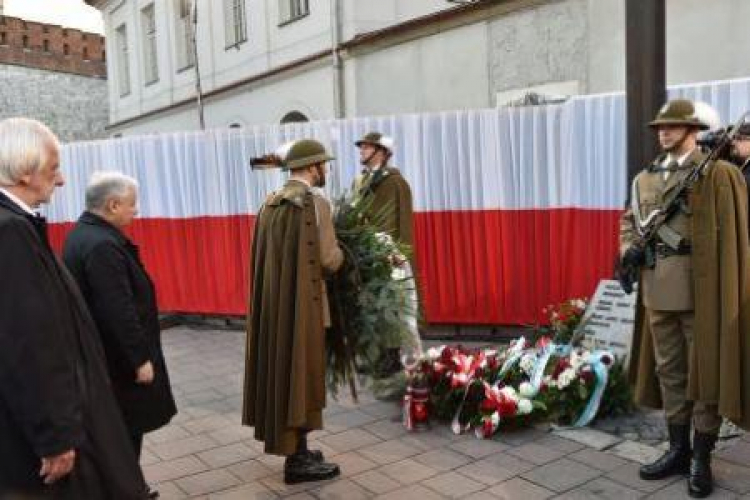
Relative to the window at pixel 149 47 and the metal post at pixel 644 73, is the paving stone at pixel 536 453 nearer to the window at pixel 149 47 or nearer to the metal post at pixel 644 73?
the metal post at pixel 644 73

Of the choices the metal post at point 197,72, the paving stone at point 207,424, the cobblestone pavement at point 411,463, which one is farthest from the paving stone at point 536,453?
the metal post at point 197,72

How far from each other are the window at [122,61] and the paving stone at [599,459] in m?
25.1

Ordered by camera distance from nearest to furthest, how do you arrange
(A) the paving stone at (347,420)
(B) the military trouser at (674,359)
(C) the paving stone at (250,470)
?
(B) the military trouser at (674,359) → (C) the paving stone at (250,470) → (A) the paving stone at (347,420)

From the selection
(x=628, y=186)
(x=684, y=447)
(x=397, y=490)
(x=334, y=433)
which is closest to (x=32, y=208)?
(x=397, y=490)

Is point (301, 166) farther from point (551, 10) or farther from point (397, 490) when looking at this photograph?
point (551, 10)

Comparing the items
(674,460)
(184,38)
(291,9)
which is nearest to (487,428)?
(674,460)

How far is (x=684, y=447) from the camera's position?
3.89 m

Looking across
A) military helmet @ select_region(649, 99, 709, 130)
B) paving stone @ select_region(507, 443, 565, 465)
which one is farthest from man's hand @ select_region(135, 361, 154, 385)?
military helmet @ select_region(649, 99, 709, 130)

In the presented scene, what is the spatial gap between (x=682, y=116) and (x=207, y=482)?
3156 mm

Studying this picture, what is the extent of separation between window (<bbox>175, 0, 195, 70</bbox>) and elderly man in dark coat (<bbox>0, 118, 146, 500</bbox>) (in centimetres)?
1958

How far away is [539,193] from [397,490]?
3665 millimetres

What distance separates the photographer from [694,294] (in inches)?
143

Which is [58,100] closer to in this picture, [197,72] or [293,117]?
[197,72]

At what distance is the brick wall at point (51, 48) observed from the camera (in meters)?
30.1
